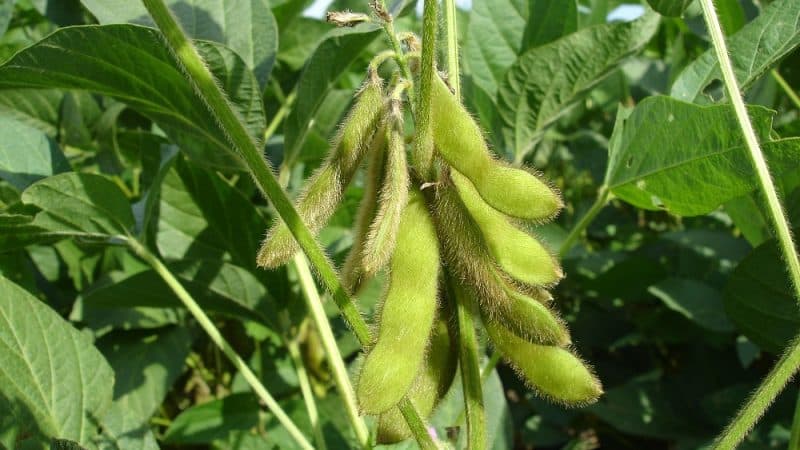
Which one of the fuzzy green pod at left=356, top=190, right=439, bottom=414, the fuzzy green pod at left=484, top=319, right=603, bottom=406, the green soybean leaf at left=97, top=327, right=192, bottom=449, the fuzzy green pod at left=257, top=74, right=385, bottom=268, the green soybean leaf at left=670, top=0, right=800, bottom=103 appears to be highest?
the green soybean leaf at left=670, top=0, right=800, bottom=103

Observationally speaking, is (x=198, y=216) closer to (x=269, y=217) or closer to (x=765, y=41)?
(x=269, y=217)

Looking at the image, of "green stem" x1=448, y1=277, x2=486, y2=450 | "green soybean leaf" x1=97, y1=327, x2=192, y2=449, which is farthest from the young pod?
"green soybean leaf" x1=97, y1=327, x2=192, y2=449

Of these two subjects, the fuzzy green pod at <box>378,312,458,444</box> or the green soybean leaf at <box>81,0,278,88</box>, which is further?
the green soybean leaf at <box>81,0,278,88</box>

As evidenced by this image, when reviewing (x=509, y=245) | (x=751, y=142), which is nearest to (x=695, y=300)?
(x=751, y=142)

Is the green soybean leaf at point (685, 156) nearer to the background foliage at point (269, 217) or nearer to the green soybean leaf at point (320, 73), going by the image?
the background foliage at point (269, 217)

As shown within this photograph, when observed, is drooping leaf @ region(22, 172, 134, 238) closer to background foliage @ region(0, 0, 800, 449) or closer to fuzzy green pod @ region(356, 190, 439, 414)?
background foliage @ region(0, 0, 800, 449)

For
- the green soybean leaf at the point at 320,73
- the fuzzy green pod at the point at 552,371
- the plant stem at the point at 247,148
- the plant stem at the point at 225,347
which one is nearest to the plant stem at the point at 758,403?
the fuzzy green pod at the point at 552,371

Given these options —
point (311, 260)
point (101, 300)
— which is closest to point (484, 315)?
point (311, 260)

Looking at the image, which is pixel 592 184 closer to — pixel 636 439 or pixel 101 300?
pixel 636 439
